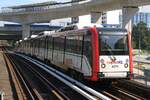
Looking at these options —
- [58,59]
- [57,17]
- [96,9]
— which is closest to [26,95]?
[58,59]

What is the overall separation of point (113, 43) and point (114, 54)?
1.85 ft

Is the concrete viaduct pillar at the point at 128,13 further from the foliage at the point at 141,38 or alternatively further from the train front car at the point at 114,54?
the foliage at the point at 141,38

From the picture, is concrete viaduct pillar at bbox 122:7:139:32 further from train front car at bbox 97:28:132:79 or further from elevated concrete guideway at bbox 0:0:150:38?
train front car at bbox 97:28:132:79

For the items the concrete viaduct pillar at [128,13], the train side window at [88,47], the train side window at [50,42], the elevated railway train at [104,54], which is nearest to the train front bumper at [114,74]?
the elevated railway train at [104,54]

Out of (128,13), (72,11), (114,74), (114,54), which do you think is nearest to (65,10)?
(72,11)

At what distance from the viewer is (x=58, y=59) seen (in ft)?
97.9

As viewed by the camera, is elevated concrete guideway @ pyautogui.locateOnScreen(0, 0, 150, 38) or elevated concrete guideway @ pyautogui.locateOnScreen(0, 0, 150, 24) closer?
elevated concrete guideway @ pyautogui.locateOnScreen(0, 0, 150, 38)

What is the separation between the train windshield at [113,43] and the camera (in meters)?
20.5

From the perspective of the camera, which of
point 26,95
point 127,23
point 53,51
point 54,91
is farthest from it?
point 127,23

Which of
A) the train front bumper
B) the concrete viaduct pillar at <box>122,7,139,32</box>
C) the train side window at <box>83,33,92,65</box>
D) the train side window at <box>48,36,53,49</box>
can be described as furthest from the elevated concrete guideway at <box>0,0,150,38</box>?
the train front bumper

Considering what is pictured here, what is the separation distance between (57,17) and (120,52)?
5581cm

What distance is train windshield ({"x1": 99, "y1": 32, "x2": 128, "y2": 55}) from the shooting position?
20.5m

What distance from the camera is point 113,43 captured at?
2075 centimetres

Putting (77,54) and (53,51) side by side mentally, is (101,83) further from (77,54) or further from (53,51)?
(53,51)
